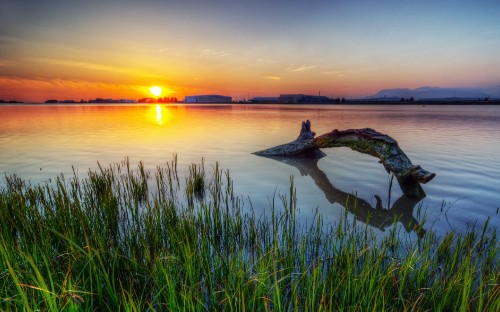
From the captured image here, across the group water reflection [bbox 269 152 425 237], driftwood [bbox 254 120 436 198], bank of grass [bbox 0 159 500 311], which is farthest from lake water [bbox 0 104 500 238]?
bank of grass [bbox 0 159 500 311]

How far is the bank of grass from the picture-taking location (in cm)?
245

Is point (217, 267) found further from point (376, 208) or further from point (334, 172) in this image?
point (334, 172)

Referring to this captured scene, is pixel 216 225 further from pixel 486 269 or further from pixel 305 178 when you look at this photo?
pixel 305 178

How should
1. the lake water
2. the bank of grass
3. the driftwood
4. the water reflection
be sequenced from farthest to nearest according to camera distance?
the driftwood → the lake water → the water reflection → the bank of grass

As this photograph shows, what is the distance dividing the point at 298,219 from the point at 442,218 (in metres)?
3.30

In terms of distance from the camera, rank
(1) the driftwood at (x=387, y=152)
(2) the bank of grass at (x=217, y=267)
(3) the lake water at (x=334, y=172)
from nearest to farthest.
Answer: (2) the bank of grass at (x=217, y=267) < (3) the lake water at (x=334, y=172) < (1) the driftwood at (x=387, y=152)

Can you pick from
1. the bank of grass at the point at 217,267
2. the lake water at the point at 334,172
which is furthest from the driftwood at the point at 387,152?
the bank of grass at the point at 217,267

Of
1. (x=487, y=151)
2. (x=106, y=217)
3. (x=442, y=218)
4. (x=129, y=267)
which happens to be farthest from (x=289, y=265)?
(x=487, y=151)

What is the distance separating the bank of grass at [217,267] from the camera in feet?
8.04

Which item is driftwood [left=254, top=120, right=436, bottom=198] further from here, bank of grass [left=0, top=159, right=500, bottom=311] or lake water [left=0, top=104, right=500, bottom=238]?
bank of grass [left=0, top=159, right=500, bottom=311]

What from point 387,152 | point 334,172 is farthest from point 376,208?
point 334,172

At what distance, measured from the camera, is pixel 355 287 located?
8.65 feet

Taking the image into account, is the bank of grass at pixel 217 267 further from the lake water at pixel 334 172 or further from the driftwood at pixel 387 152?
the driftwood at pixel 387 152

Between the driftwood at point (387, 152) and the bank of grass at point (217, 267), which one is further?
the driftwood at point (387, 152)
